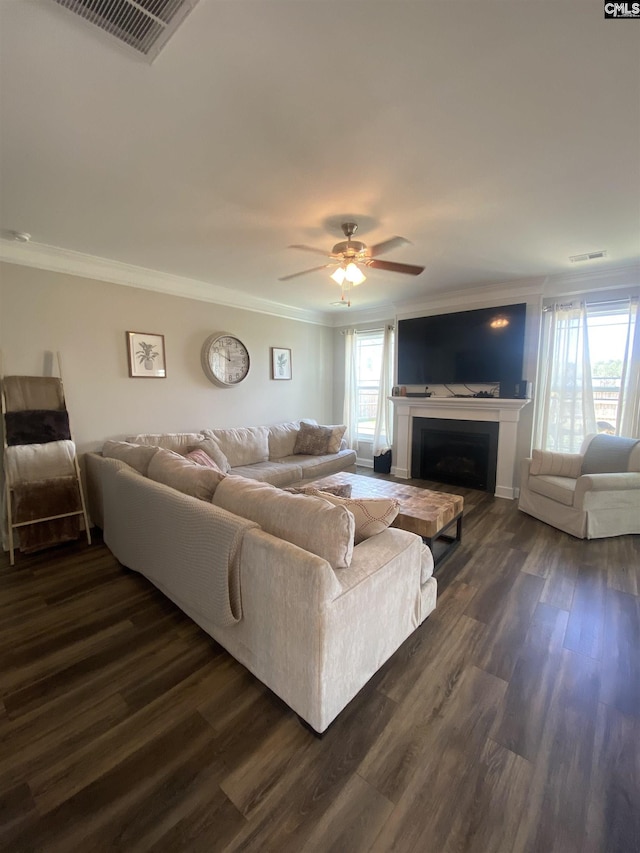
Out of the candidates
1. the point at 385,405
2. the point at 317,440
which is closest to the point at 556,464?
the point at 385,405

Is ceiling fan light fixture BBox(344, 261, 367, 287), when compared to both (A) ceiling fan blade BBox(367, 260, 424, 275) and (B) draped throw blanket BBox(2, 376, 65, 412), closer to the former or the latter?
(A) ceiling fan blade BBox(367, 260, 424, 275)

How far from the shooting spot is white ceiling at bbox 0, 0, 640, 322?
1.15 m

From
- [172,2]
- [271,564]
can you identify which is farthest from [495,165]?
[271,564]

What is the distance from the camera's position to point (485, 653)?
5.83 feet

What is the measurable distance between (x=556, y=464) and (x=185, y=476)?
353 cm

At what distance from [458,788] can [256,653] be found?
87cm

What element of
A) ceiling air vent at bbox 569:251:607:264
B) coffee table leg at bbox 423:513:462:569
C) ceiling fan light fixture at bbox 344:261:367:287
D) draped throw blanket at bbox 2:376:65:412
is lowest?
coffee table leg at bbox 423:513:462:569

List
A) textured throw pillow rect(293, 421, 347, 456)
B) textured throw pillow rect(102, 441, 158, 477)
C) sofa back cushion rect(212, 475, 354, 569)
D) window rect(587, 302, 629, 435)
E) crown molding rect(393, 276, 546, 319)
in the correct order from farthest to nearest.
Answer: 1. textured throw pillow rect(293, 421, 347, 456)
2. crown molding rect(393, 276, 546, 319)
3. window rect(587, 302, 629, 435)
4. textured throw pillow rect(102, 441, 158, 477)
5. sofa back cushion rect(212, 475, 354, 569)

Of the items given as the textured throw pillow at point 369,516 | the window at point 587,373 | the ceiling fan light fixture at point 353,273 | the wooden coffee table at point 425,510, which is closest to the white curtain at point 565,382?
the window at point 587,373

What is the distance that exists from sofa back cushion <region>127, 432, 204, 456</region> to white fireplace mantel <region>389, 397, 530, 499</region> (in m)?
2.94

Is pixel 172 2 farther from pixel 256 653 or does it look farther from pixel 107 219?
pixel 256 653

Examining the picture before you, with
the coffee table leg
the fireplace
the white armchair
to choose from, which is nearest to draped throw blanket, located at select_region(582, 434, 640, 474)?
the white armchair

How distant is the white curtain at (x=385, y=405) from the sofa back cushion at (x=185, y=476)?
11.9ft

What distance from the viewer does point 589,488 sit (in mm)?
2908
